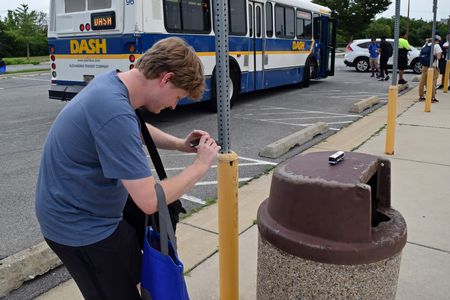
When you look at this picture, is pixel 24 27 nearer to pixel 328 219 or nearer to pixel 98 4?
pixel 98 4

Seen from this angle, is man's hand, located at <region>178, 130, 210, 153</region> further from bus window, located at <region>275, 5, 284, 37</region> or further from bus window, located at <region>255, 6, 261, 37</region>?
bus window, located at <region>275, 5, 284, 37</region>

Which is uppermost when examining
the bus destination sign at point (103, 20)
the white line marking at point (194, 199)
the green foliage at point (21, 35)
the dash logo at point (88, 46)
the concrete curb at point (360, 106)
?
the green foliage at point (21, 35)

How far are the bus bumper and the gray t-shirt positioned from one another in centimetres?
749

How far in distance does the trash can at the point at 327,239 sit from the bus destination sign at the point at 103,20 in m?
6.79

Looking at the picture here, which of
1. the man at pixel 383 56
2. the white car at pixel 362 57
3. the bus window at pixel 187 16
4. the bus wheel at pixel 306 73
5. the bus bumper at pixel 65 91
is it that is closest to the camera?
the bus window at pixel 187 16

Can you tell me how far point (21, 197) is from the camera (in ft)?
15.4

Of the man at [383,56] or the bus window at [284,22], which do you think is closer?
the bus window at [284,22]

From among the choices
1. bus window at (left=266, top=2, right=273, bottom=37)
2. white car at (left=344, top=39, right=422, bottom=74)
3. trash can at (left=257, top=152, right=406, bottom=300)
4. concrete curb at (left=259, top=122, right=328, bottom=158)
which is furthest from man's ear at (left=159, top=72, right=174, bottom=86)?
white car at (left=344, top=39, right=422, bottom=74)

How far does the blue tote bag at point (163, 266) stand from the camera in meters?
1.77

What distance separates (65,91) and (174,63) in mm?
7869

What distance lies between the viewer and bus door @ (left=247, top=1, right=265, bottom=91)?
1098 centimetres

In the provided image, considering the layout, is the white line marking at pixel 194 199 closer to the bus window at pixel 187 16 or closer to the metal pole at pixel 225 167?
the metal pole at pixel 225 167

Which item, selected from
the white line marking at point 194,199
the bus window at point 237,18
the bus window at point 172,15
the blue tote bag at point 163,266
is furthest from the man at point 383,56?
the blue tote bag at point 163,266

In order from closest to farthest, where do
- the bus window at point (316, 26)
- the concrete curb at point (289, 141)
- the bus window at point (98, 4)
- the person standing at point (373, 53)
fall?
the concrete curb at point (289, 141) < the bus window at point (98, 4) < the bus window at point (316, 26) < the person standing at point (373, 53)
